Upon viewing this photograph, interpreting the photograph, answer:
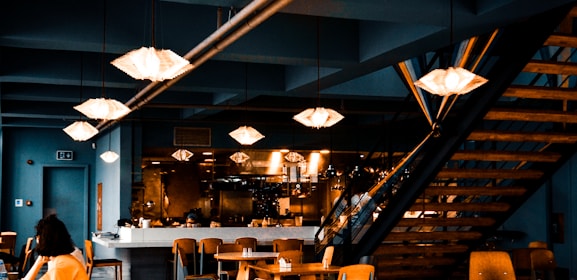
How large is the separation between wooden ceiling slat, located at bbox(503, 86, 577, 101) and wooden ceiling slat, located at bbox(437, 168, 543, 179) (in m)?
1.49

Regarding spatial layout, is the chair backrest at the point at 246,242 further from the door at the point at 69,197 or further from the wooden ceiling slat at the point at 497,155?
the door at the point at 69,197

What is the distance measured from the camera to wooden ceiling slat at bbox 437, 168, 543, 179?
10648 millimetres

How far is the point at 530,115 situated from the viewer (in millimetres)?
9711

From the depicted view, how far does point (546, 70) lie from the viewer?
9305 millimetres

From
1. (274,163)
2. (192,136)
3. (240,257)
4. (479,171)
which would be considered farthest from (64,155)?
(479,171)

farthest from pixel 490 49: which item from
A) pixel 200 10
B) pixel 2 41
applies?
pixel 2 41

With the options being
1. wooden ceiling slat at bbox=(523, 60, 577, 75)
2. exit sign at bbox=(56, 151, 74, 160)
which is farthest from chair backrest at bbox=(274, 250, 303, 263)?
exit sign at bbox=(56, 151, 74, 160)

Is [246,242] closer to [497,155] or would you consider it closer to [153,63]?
[497,155]

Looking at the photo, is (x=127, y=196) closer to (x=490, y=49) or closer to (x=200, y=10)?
(x=200, y=10)

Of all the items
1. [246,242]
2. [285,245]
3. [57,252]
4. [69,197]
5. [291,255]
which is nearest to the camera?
[57,252]

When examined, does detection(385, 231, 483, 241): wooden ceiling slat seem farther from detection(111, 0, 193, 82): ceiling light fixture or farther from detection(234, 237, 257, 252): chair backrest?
detection(111, 0, 193, 82): ceiling light fixture

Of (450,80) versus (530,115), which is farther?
(530,115)

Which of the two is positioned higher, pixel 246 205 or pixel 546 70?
pixel 546 70

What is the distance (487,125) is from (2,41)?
10622mm
